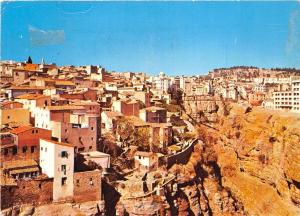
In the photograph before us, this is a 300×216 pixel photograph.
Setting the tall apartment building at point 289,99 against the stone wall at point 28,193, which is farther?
the tall apartment building at point 289,99

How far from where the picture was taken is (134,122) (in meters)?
33.5

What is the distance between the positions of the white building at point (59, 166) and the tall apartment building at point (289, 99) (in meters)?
34.3

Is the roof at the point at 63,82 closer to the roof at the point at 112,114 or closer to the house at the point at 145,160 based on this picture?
the roof at the point at 112,114

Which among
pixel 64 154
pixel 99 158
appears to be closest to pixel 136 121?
pixel 99 158

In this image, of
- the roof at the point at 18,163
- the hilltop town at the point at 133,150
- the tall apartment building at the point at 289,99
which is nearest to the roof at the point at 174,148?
the hilltop town at the point at 133,150

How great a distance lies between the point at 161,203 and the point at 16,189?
10403 millimetres

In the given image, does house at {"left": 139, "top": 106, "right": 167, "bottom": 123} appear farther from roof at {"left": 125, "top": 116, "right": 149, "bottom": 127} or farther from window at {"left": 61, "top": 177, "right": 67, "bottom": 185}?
window at {"left": 61, "top": 177, "right": 67, "bottom": 185}

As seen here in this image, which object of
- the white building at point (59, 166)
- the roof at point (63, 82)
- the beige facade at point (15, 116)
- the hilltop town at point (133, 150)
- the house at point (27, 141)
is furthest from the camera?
the roof at point (63, 82)

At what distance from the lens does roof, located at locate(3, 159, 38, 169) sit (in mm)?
21547

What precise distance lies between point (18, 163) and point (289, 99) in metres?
39.1

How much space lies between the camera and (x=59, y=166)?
22.1 meters

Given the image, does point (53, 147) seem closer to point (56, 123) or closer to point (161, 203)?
point (56, 123)

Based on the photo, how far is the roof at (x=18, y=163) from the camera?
848 inches

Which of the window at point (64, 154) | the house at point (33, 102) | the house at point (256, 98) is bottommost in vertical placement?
the window at point (64, 154)
